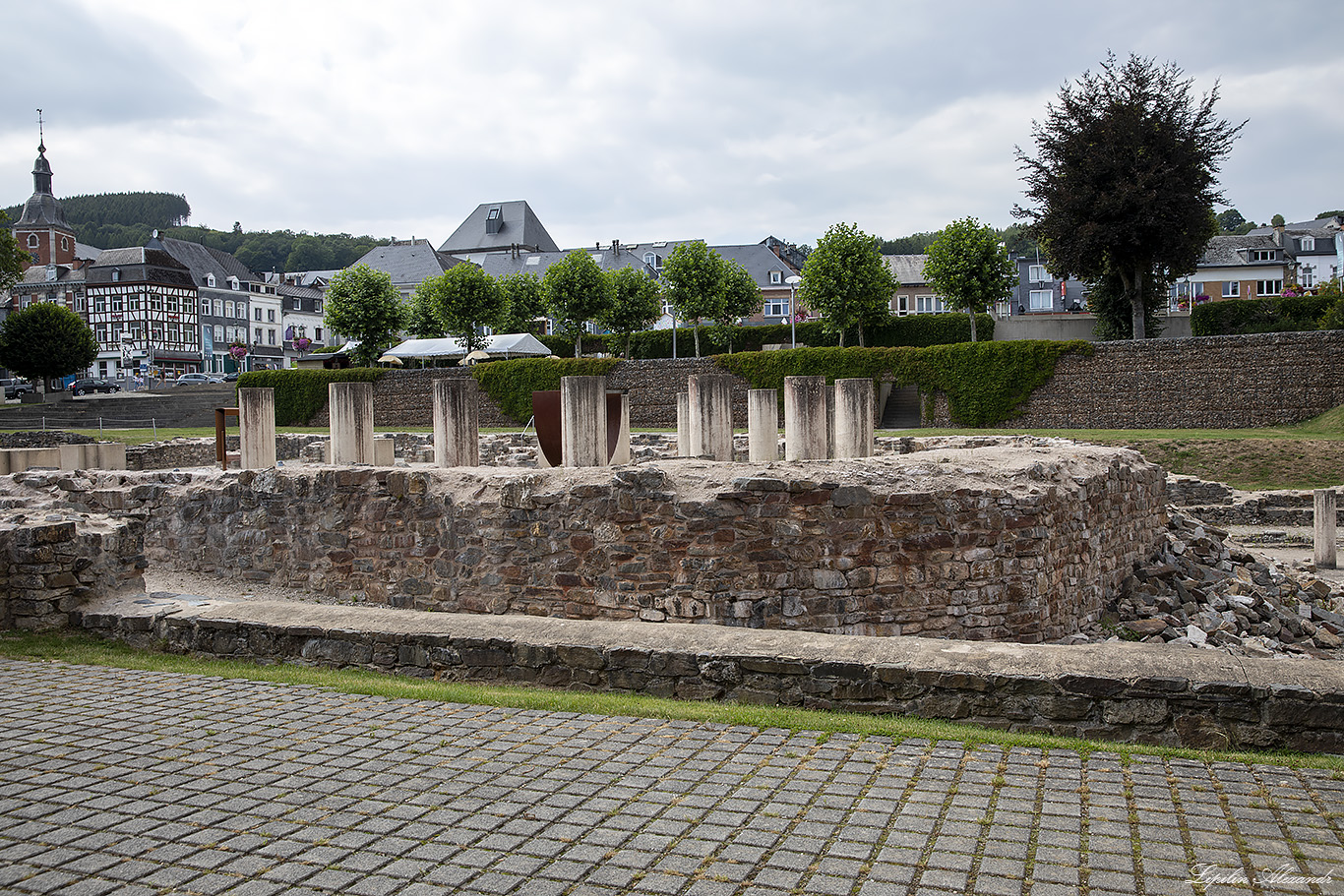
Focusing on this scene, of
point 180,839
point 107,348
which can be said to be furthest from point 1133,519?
point 107,348

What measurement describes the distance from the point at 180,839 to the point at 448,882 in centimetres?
123

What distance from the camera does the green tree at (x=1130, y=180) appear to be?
34969mm

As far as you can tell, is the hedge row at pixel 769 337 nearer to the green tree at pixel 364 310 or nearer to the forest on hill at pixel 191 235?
the green tree at pixel 364 310

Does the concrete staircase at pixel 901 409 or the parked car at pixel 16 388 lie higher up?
the parked car at pixel 16 388

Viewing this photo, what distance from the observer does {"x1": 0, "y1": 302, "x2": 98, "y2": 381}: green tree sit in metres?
58.2

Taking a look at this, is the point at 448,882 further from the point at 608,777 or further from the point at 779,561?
the point at 779,561

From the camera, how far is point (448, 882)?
3637 millimetres

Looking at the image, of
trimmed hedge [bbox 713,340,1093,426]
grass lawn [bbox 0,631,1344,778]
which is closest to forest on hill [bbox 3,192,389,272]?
trimmed hedge [bbox 713,340,1093,426]

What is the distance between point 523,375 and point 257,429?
27.1 meters

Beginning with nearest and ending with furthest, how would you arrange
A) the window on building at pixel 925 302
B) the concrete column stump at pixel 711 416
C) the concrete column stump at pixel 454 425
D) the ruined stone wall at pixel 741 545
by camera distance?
the ruined stone wall at pixel 741 545 → the concrete column stump at pixel 454 425 → the concrete column stump at pixel 711 416 → the window on building at pixel 925 302

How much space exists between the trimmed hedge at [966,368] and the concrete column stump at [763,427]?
18739mm

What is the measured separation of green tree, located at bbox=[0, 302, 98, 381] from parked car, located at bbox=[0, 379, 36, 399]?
129cm

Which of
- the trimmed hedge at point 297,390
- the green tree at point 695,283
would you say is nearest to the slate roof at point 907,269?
the green tree at point 695,283

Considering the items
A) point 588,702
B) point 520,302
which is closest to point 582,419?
point 588,702
